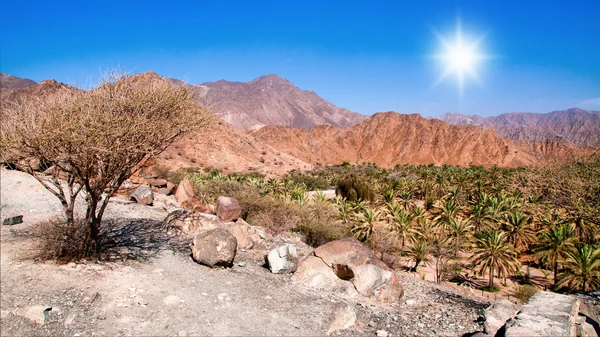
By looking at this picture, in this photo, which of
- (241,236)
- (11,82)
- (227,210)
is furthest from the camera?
(11,82)

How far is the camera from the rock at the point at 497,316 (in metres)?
8.36

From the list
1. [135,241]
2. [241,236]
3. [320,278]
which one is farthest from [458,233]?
[135,241]

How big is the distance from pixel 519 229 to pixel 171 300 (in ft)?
79.7

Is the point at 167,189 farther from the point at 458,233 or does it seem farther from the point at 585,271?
the point at 585,271

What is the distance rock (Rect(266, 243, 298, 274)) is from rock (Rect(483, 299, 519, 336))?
507 cm

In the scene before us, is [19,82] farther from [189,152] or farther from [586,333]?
[586,333]

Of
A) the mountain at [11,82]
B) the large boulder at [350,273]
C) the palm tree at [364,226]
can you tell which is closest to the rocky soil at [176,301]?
the large boulder at [350,273]

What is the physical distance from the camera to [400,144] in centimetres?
12319

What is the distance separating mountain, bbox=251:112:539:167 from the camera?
373 feet

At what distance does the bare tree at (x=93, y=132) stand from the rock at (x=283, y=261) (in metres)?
4.33

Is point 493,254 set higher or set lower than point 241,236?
lower

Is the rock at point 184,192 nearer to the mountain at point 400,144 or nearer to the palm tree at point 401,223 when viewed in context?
the palm tree at point 401,223

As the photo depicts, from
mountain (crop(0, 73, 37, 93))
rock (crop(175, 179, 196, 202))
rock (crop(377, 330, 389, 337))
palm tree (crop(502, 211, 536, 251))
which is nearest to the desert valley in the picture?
rock (crop(377, 330, 389, 337))

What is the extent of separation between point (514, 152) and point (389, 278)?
119 metres
